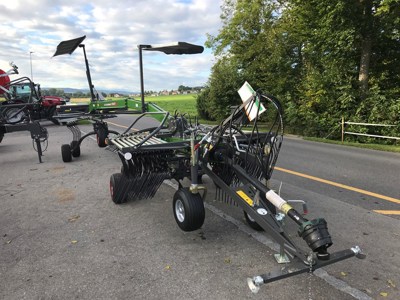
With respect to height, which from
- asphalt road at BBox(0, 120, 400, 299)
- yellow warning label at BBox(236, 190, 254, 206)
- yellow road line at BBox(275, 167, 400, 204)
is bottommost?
asphalt road at BBox(0, 120, 400, 299)

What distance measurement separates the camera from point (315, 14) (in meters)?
13.6

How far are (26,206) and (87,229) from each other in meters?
1.75

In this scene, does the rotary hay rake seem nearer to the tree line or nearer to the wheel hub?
the wheel hub

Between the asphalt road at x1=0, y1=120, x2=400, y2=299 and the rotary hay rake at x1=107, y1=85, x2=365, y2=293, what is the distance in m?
0.32

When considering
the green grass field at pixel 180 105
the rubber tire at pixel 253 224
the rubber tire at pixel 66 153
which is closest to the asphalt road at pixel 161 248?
the rubber tire at pixel 253 224

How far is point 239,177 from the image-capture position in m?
4.02

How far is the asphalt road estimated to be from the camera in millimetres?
3104

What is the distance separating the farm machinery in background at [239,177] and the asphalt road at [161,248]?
31cm

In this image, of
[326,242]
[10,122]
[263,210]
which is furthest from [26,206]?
[10,122]

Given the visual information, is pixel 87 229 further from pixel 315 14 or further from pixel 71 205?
pixel 315 14

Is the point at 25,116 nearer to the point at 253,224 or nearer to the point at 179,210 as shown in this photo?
the point at 179,210

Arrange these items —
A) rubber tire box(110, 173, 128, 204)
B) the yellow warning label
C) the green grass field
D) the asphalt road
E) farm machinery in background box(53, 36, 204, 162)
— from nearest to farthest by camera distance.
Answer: the asphalt road
the yellow warning label
rubber tire box(110, 173, 128, 204)
farm machinery in background box(53, 36, 204, 162)
the green grass field

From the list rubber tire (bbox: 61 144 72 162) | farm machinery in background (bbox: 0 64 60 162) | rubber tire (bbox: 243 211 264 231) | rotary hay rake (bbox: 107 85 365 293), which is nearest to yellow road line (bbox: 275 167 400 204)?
rotary hay rake (bbox: 107 85 365 293)

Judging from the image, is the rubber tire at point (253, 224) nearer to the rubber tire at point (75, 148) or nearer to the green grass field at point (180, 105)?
the rubber tire at point (75, 148)
